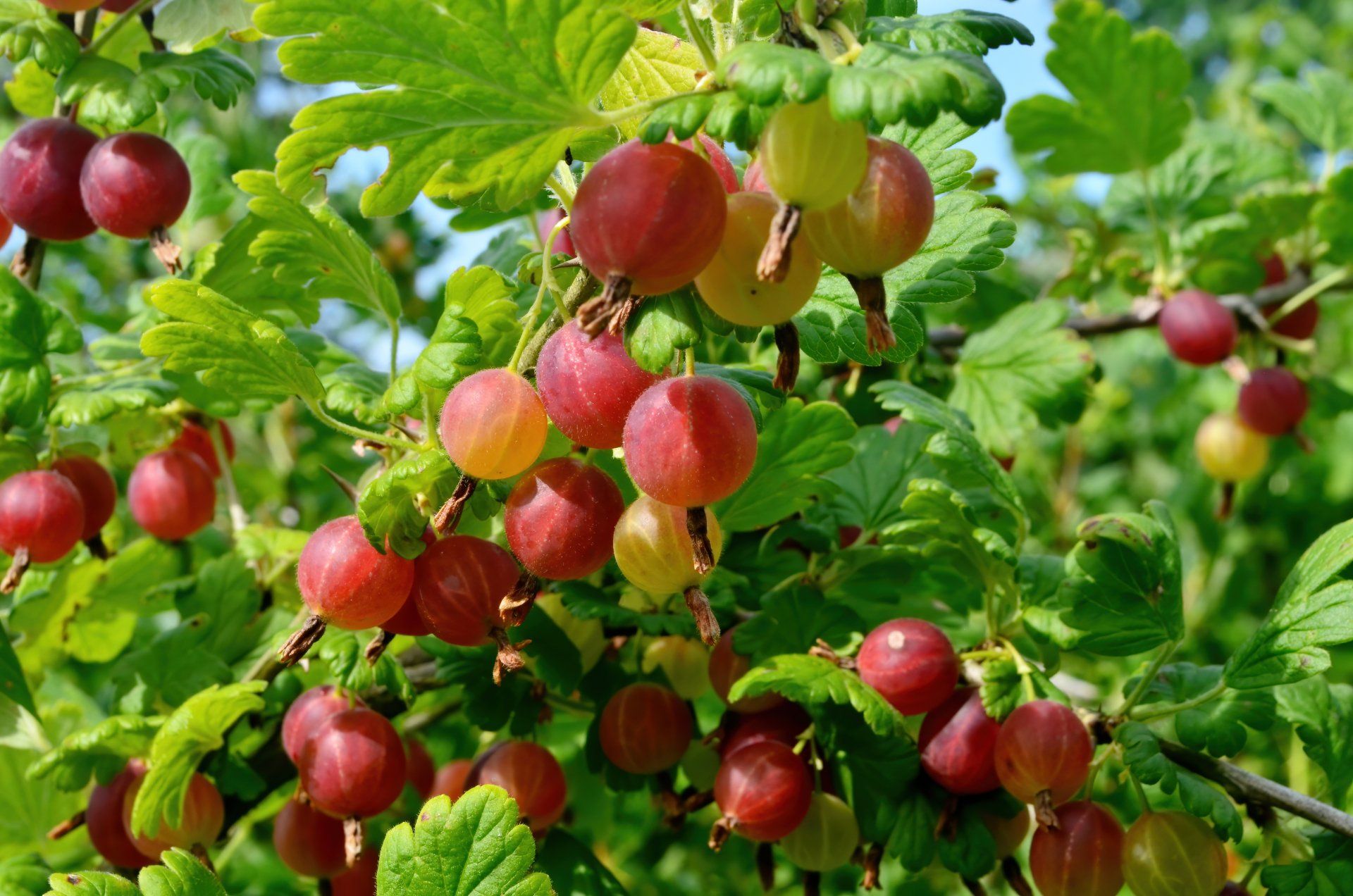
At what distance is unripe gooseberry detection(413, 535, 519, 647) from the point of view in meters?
1.00

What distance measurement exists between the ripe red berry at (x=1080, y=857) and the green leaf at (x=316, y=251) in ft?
3.05

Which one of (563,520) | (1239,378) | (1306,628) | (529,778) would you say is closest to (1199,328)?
(1239,378)

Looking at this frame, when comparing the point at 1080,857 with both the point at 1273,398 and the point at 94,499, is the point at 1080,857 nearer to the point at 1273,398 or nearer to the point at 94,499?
the point at 94,499

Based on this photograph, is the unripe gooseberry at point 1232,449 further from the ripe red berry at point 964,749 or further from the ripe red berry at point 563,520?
the ripe red berry at point 563,520

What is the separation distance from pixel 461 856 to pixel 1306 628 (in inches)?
35.0

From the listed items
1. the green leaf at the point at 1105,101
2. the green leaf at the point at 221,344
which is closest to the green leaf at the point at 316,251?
the green leaf at the point at 221,344

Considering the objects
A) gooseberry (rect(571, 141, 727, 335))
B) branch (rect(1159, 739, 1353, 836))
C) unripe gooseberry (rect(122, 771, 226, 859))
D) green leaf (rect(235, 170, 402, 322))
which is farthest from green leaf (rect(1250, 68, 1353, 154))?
unripe gooseberry (rect(122, 771, 226, 859))

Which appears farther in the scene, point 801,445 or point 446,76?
point 801,445

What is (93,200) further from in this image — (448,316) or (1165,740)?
(1165,740)

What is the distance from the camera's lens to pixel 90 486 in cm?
155

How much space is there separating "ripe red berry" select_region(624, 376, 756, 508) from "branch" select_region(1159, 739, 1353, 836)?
28.5 inches

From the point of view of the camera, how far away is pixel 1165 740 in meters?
1.30

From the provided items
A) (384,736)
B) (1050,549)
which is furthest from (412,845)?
(1050,549)

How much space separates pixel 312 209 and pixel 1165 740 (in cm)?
112
